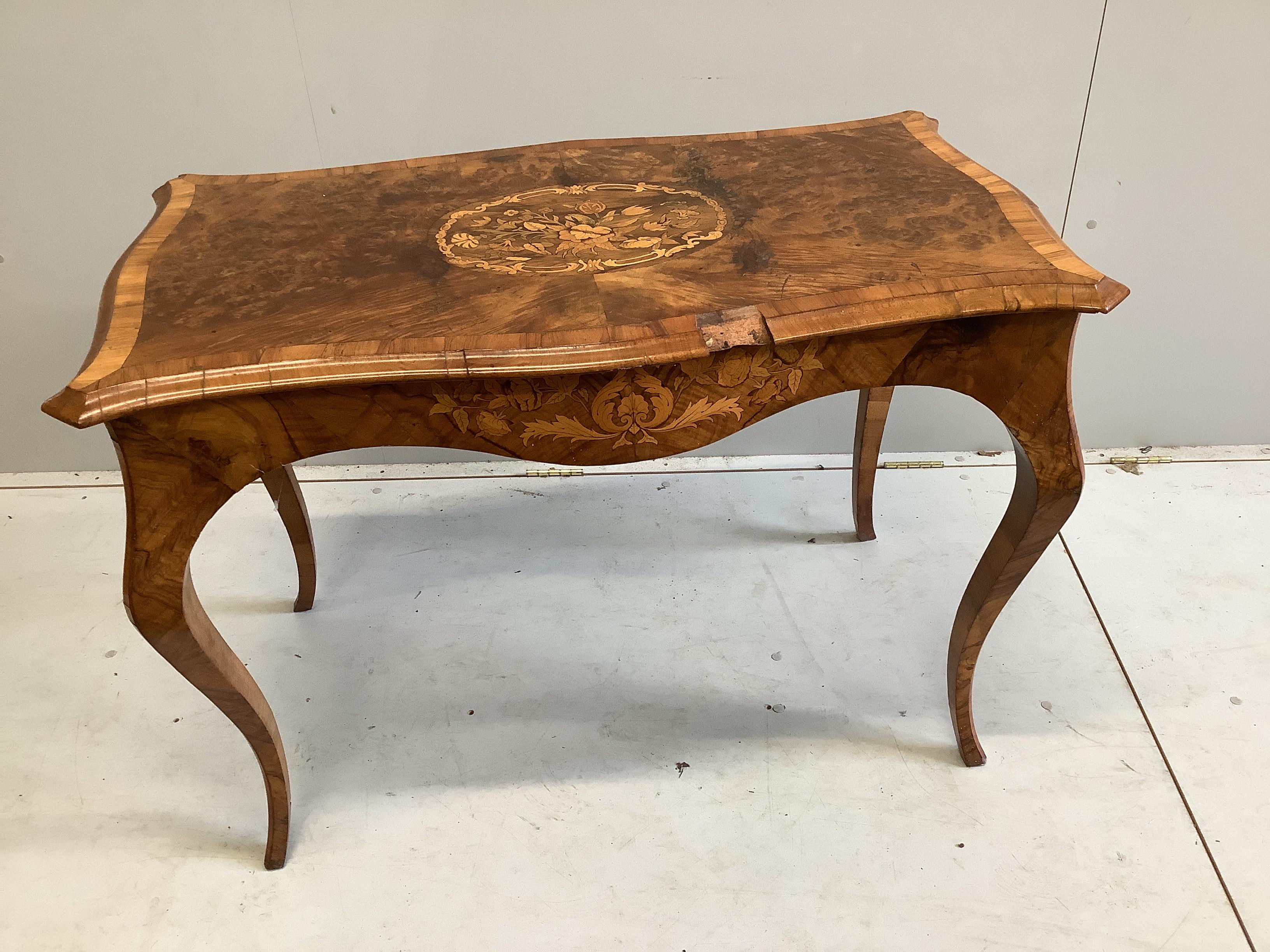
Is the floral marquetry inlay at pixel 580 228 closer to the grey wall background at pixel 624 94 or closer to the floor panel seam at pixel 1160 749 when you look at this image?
the grey wall background at pixel 624 94

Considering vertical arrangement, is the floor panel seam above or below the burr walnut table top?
below

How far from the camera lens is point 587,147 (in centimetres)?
147

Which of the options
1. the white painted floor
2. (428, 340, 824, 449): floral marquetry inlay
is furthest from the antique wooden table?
the white painted floor

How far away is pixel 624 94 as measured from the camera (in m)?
1.71

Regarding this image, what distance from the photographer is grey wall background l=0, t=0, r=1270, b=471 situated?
163 centimetres

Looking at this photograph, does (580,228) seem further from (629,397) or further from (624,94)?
(624,94)

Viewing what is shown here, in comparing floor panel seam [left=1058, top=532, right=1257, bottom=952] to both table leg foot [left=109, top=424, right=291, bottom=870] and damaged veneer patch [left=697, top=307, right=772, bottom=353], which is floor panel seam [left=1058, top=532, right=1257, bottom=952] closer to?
damaged veneer patch [left=697, top=307, right=772, bottom=353]

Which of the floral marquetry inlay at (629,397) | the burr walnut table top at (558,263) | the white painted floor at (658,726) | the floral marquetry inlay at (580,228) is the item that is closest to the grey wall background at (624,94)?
the burr walnut table top at (558,263)

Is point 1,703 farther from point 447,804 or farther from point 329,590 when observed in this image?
point 447,804

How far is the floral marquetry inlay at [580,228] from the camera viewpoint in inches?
45.0

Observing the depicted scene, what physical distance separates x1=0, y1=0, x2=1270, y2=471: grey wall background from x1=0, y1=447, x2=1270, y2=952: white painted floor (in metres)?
0.58

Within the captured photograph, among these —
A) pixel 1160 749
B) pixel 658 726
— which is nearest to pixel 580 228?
pixel 658 726

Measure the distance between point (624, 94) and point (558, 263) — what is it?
2.38 feet

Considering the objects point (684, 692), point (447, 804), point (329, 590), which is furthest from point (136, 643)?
point (684, 692)
